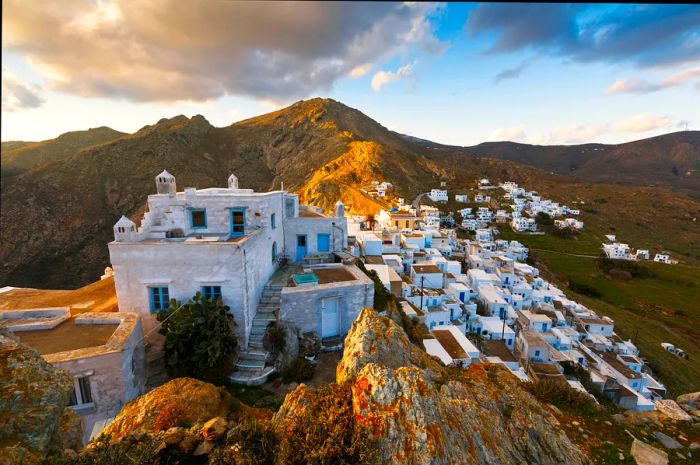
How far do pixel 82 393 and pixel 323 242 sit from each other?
13.3m

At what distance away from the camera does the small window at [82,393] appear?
9625 mm

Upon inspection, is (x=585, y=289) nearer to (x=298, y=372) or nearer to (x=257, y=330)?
(x=298, y=372)

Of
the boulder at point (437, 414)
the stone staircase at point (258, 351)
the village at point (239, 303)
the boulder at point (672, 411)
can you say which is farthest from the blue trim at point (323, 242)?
the boulder at point (672, 411)

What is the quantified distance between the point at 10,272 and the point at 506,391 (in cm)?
8292

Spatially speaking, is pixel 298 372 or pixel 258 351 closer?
pixel 298 372

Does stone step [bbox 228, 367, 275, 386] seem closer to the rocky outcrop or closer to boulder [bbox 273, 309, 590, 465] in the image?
the rocky outcrop

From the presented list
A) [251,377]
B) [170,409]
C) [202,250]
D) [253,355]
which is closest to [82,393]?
[251,377]

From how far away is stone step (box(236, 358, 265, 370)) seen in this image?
1222 centimetres

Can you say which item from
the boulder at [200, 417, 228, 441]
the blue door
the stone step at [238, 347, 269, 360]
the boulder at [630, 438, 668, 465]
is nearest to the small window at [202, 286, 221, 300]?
the stone step at [238, 347, 269, 360]

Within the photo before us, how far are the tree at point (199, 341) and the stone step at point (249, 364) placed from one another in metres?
0.52

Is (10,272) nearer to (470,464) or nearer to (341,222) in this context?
(341,222)

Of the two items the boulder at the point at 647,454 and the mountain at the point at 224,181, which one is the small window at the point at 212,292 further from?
the mountain at the point at 224,181

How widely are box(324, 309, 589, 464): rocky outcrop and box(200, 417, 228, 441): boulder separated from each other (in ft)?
7.69

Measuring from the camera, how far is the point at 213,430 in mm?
5527
